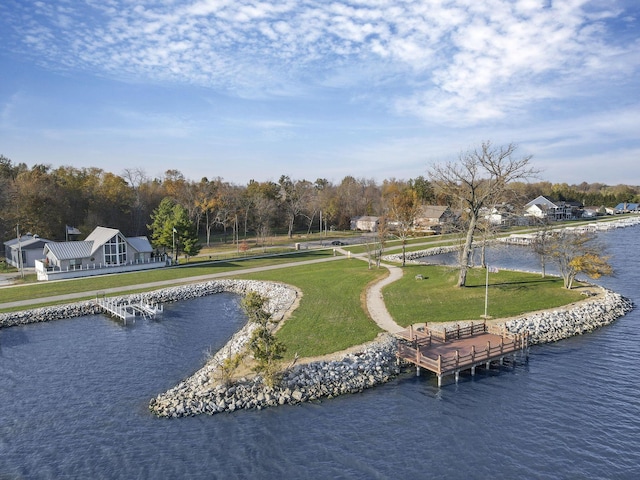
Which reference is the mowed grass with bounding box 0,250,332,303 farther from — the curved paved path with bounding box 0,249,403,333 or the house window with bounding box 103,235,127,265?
the house window with bounding box 103,235,127,265

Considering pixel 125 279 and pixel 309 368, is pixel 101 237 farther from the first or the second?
pixel 309 368

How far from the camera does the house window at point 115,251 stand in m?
55.1

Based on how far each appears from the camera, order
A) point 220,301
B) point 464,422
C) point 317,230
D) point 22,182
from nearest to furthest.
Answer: point 464,422 < point 220,301 < point 22,182 < point 317,230

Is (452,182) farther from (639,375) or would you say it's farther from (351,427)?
(351,427)

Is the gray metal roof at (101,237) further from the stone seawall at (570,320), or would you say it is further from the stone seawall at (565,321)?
the stone seawall at (570,320)

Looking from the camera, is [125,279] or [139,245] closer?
[125,279]

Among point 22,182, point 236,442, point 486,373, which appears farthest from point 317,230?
point 236,442

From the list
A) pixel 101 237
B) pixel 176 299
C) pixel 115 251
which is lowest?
pixel 176 299

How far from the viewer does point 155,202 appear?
92188 mm

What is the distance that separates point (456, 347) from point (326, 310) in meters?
11.5

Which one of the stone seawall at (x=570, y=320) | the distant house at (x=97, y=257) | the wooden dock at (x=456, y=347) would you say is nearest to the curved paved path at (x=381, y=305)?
the wooden dock at (x=456, y=347)

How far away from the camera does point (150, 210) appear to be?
90.4 metres

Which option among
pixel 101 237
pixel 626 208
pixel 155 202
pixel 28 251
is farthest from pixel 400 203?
pixel 626 208

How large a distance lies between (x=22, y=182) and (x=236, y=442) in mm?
68841
